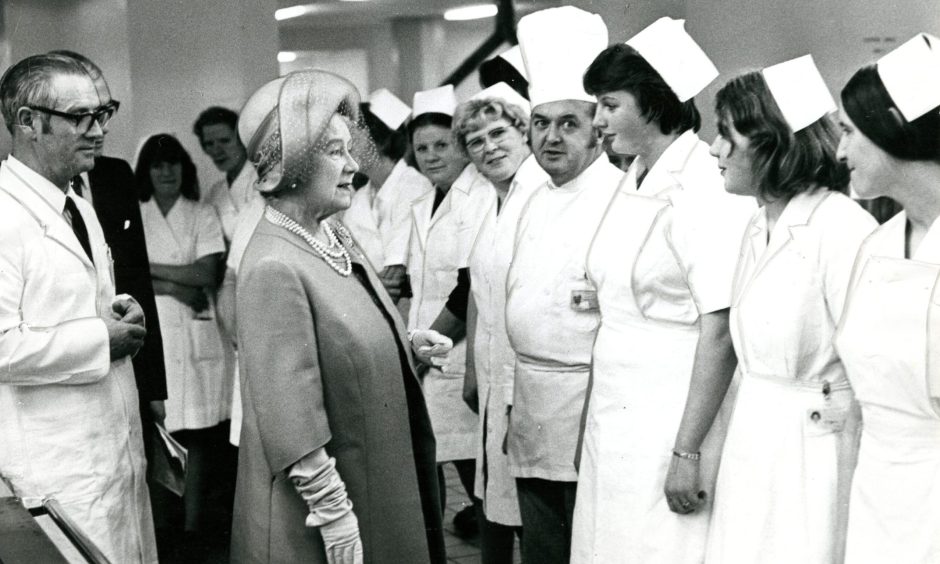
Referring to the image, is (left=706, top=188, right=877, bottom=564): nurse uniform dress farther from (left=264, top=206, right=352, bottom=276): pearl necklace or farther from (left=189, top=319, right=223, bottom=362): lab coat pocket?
(left=189, top=319, right=223, bottom=362): lab coat pocket

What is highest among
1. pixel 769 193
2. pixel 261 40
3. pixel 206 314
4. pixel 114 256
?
pixel 261 40

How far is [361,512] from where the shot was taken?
223cm

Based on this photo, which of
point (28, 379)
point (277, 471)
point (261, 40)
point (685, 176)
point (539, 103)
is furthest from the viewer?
point (261, 40)

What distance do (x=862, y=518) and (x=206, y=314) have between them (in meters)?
3.37

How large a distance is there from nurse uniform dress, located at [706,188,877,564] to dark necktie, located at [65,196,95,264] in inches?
57.3

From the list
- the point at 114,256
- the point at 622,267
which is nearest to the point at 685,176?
the point at 622,267

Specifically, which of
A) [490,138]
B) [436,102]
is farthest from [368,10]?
[490,138]

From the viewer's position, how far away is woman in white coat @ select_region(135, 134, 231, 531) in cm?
477

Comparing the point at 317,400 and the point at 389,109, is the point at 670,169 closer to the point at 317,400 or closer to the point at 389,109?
the point at 317,400

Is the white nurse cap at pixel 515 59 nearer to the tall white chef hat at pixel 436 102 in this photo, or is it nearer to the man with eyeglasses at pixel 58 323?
the tall white chef hat at pixel 436 102

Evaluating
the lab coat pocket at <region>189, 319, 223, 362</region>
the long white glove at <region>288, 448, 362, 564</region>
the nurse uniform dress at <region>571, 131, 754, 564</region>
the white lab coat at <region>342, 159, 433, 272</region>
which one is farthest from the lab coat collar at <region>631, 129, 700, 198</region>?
the lab coat pocket at <region>189, 319, 223, 362</region>

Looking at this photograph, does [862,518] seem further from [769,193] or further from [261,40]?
[261,40]

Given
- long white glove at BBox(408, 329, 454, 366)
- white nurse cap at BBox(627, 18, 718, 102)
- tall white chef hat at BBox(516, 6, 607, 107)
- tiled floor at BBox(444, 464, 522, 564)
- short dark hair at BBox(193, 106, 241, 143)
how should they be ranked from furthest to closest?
short dark hair at BBox(193, 106, 241, 143)
tiled floor at BBox(444, 464, 522, 564)
tall white chef hat at BBox(516, 6, 607, 107)
white nurse cap at BBox(627, 18, 718, 102)
long white glove at BBox(408, 329, 454, 366)

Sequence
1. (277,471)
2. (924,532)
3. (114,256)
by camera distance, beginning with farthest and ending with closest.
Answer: (114,256)
(277,471)
(924,532)
